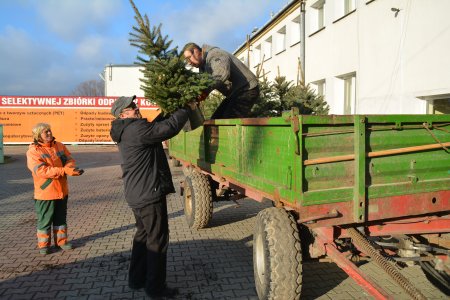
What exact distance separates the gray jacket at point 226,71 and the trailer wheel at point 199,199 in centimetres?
125

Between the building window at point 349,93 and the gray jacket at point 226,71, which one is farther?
the building window at point 349,93

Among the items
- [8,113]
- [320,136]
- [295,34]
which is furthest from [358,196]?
[8,113]

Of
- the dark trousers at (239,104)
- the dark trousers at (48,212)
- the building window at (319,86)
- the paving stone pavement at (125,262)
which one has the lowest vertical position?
the paving stone pavement at (125,262)

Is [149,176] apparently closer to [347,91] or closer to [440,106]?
[440,106]

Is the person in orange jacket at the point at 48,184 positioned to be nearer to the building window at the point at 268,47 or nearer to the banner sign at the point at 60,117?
the building window at the point at 268,47

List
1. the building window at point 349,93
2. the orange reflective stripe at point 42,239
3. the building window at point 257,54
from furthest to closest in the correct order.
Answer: the building window at point 257,54 → the building window at point 349,93 → the orange reflective stripe at point 42,239

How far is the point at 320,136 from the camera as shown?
2.93 meters

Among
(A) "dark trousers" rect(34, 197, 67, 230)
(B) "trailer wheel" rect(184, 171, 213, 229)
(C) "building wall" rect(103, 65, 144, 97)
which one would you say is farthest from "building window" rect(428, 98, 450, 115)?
(C) "building wall" rect(103, 65, 144, 97)

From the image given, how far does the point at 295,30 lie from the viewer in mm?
16219

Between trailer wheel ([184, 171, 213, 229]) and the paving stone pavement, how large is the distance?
0.19 m

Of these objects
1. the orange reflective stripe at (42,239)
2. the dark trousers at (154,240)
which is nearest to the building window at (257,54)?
the orange reflective stripe at (42,239)

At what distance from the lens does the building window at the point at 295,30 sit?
52.2ft

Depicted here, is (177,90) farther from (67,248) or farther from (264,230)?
(67,248)

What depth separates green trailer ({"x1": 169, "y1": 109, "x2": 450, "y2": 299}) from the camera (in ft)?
9.52
